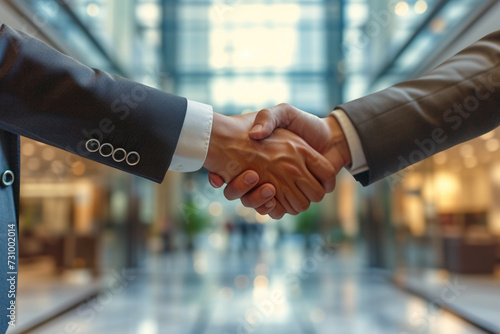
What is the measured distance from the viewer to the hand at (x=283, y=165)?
6.24 feet

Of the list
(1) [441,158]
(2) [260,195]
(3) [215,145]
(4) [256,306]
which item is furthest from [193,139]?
(1) [441,158]

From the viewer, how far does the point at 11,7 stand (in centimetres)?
411

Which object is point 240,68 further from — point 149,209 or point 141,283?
point 141,283

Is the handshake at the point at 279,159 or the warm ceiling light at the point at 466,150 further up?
the warm ceiling light at the point at 466,150

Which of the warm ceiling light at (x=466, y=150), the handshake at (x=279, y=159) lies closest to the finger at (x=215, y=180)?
the handshake at (x=279, y=159)

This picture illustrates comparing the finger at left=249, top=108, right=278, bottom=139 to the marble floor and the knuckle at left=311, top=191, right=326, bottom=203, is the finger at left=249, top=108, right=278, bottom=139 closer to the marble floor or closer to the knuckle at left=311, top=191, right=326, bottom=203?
the knuckle at left=311, top=191, right=326, bottom=203

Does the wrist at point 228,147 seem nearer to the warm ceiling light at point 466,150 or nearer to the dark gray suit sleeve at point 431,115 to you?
the dark gray suit sleeve at point 431,115

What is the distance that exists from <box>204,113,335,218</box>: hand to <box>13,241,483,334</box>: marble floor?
9.74 feet

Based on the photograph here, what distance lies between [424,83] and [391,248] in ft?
27.4

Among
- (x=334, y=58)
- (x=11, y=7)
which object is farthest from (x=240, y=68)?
(x=11, y=7)

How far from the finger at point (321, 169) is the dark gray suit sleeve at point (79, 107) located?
2.23 ft

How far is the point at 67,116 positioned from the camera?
50.8 inches

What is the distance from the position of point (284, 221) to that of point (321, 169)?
12.0 metres

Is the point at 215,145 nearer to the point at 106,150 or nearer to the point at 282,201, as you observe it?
the point at 282,201
